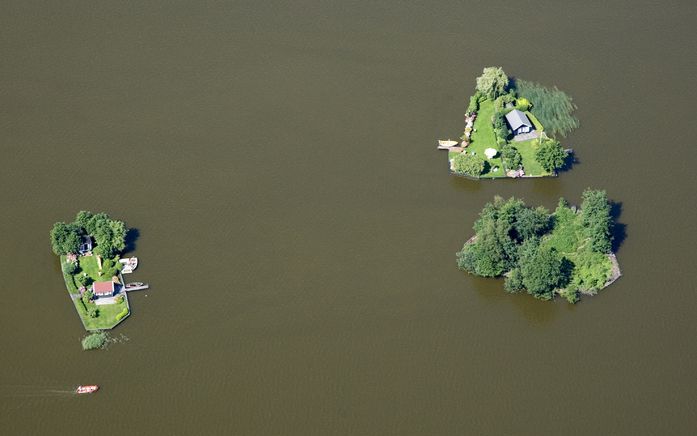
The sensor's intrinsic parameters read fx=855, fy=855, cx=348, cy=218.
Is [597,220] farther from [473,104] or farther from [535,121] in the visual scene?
[473,104]

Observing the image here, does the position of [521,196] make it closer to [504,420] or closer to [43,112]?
Answer: [504,420]

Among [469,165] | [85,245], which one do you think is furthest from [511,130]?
[85,245]

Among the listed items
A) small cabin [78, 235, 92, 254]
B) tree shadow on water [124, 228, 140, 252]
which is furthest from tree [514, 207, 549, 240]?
small cabin [78, 235, 92, 254]

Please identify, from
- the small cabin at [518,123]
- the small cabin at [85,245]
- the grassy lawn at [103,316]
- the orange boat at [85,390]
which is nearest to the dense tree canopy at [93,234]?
the small cabin at [85,245]

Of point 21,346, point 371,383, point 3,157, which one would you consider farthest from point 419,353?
point 3,157

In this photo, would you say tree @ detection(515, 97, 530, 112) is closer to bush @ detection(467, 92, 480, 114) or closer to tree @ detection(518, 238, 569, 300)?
bush @ detection(467, 92, 480, 114)

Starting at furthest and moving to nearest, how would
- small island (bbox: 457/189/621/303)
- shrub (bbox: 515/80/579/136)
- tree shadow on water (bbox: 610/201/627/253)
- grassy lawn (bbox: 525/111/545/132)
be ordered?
shrub (bbox: 515/80/579/136), grassy lawn (bbox: 525/111/545/132), tree shadow on water (bbox: 610/201/627/253), small island (bbox: 457/189/621/303)
